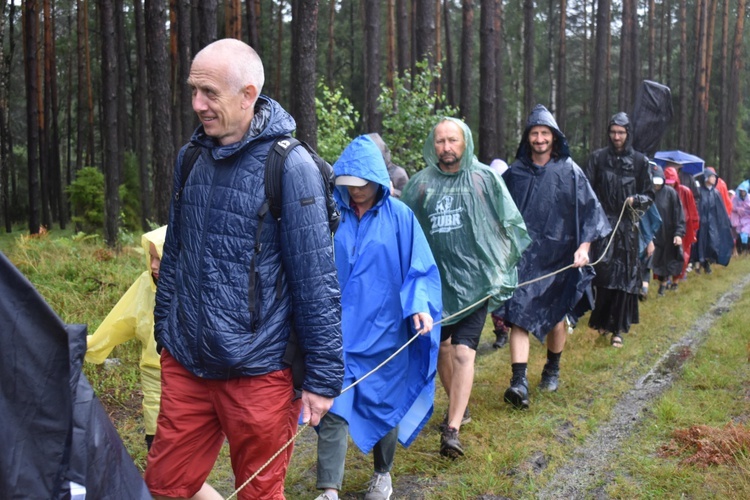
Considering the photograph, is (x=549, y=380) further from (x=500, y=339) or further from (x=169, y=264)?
(x=169, y=264)

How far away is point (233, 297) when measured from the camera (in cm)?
281

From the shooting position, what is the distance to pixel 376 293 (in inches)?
175

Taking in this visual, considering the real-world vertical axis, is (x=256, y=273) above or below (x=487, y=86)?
below

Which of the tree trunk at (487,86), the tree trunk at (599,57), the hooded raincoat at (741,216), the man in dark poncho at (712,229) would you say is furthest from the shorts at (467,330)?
the tree trunk at (599,57)

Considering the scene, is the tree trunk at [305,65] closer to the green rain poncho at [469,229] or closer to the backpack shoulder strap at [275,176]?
the green rain poncho at [469,229]

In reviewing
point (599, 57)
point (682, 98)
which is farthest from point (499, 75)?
point (682, 98)

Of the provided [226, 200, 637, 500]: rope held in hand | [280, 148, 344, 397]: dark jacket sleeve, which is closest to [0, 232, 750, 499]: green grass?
[226, 200, 637, 500]: rope held in hand

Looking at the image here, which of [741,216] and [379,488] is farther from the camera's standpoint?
[741,216]

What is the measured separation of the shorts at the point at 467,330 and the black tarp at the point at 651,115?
5679 mm

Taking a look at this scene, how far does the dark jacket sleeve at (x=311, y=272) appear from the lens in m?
2.83

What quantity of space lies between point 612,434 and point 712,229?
13.1m

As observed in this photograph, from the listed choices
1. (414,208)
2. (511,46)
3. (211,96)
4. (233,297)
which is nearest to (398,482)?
(414,208)

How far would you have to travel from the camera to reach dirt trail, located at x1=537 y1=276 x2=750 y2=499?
4.70 m

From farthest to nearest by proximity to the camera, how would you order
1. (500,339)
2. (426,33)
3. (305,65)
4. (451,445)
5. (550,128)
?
1. (426,33)
2. (305,65)
3. (500,339)
4. (550,128)
5. (451,445)
